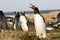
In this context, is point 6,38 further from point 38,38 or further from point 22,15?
point 22,15

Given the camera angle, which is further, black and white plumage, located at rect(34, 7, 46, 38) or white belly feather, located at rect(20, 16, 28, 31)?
white belly feather, located at rect(20, 16, 28, 31)

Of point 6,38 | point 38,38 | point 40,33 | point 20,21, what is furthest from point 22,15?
point 6,38

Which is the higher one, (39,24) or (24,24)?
(39,24)

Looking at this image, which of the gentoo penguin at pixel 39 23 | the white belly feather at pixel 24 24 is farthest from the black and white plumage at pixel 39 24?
the white belly feather at pixel 24 24

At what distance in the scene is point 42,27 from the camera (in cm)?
1456

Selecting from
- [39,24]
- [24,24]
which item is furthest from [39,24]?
[24,24]

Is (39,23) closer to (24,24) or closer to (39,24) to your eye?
(39,24)

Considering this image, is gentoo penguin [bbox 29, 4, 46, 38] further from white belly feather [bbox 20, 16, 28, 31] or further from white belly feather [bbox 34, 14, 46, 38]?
white belly feather [bbox 20, 16, 28, 31]

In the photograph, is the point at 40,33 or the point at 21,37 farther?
the point at 40,33

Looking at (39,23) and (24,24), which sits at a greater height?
(39,23)

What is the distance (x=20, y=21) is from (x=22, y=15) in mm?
899

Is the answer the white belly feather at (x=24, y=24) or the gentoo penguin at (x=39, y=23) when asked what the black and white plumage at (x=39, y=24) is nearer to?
the gentoo penguin at (x=39, y=23)

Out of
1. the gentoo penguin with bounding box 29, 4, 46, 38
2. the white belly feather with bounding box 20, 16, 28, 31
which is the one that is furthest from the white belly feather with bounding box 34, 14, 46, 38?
the white belly feather with bounding box 20, 16, 28, 31

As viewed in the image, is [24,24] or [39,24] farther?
[24,24]
